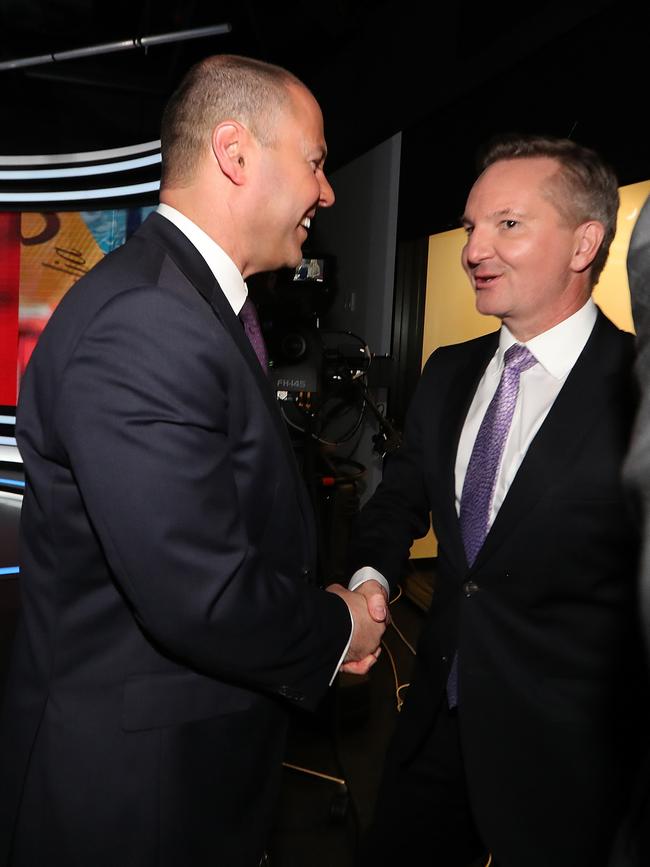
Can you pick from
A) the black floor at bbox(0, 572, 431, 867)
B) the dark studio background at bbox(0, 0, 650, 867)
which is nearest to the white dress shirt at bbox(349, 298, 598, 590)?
the black floor at bbox(0, 572, 431, 867)


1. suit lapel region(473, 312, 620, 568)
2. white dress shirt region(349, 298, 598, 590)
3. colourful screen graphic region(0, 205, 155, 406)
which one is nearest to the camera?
suit lapel region(473, 312, 620, 568)

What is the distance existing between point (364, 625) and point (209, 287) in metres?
0.74

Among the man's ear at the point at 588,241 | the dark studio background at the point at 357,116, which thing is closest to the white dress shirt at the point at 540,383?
the man's ear at the point at 588,241

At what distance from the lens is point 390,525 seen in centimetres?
172

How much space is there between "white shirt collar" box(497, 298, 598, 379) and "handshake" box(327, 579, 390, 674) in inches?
25.5

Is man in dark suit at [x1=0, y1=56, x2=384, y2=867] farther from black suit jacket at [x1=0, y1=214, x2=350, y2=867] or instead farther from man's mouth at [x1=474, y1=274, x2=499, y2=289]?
man's mouth at [x1=474, y1=274, x2=499, y2=289]

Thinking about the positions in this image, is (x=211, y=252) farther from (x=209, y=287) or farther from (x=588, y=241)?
(x=588, y=241)

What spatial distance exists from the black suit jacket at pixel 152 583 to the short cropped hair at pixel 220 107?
5.6 inches

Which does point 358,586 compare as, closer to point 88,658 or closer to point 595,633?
point 595,633

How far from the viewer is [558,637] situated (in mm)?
1327

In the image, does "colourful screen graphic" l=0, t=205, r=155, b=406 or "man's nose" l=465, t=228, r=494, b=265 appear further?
"colourful screen graphic" l=0, t=205, r=155, b=406

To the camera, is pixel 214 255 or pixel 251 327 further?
pixel 251 327

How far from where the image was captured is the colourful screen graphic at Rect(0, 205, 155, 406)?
6430mm

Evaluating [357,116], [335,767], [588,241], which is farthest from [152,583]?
[357,116]
